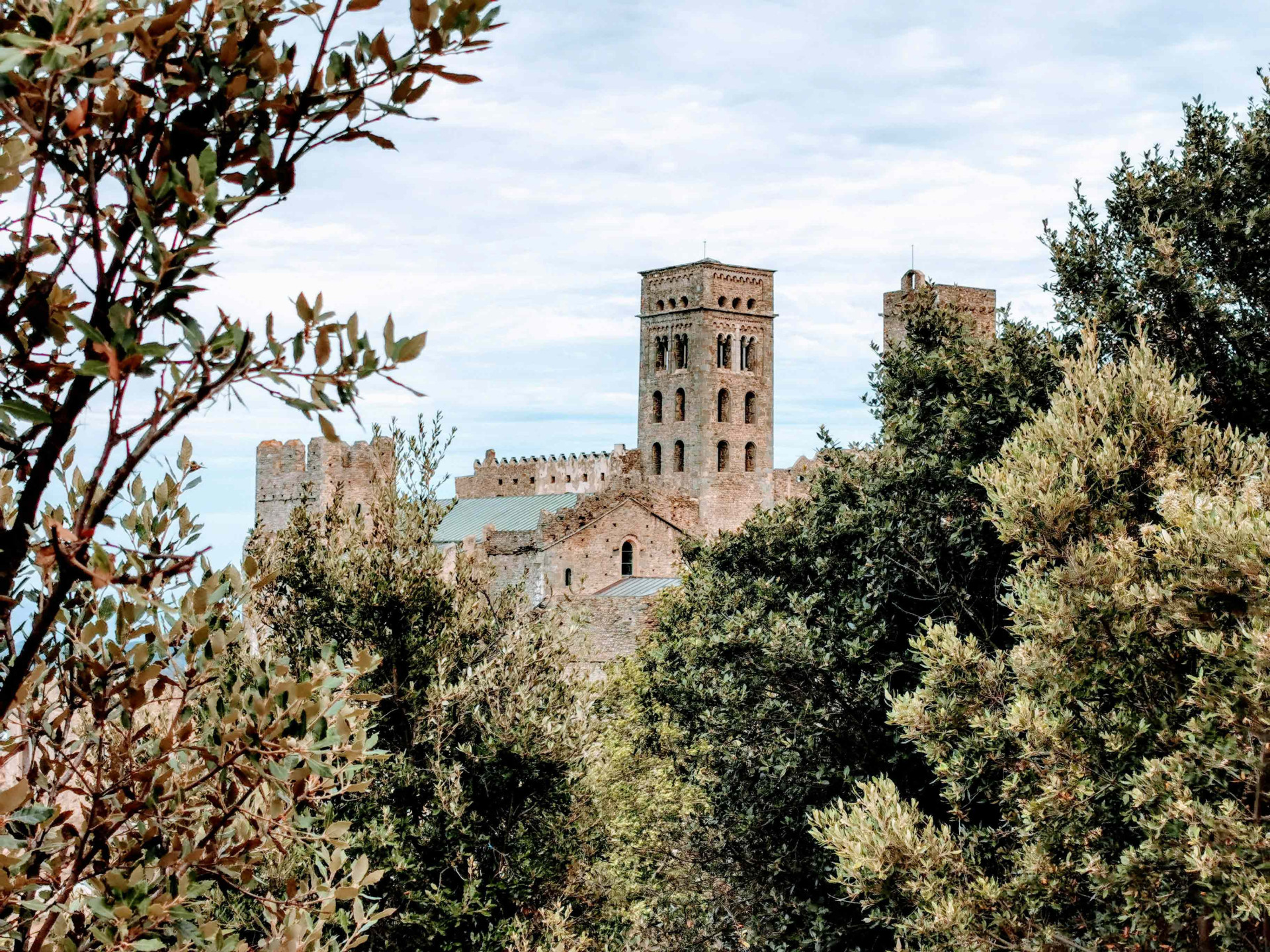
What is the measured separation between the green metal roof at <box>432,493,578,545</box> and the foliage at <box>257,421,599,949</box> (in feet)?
184

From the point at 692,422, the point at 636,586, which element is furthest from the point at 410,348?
the point at 692,422

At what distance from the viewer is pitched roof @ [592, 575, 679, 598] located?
1687 inches

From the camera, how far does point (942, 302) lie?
56.4ft

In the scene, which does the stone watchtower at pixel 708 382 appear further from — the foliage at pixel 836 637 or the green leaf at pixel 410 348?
the green leaf at pixel 410 348

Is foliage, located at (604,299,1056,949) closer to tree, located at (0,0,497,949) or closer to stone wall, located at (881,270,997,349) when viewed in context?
stone wall, located at (881,270,997,349)

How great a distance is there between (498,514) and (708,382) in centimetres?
2102

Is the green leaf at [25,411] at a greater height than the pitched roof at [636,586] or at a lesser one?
lesser

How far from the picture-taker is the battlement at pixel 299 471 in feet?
→ 130

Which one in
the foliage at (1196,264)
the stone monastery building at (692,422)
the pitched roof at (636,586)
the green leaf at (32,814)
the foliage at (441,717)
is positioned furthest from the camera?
the stone monastery building at (692,422)

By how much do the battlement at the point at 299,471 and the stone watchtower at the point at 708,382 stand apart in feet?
154

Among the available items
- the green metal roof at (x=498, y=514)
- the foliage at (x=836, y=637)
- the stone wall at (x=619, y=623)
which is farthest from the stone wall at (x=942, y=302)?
the green metal roof at (x=498, y=514)

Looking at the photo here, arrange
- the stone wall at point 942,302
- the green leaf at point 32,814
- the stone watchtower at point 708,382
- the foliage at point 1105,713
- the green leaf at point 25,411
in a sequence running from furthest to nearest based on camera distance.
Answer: the stone watchtower at point 708,382, the stone wall at point 942,302, the foliage at point 1105,713, the green leaf at point 32,814, the green leaf at point 25,411

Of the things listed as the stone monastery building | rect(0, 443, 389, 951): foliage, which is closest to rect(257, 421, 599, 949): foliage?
rect(0, 443, 389, 951): foliage

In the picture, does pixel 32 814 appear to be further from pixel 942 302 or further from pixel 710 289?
pixel 710 289
